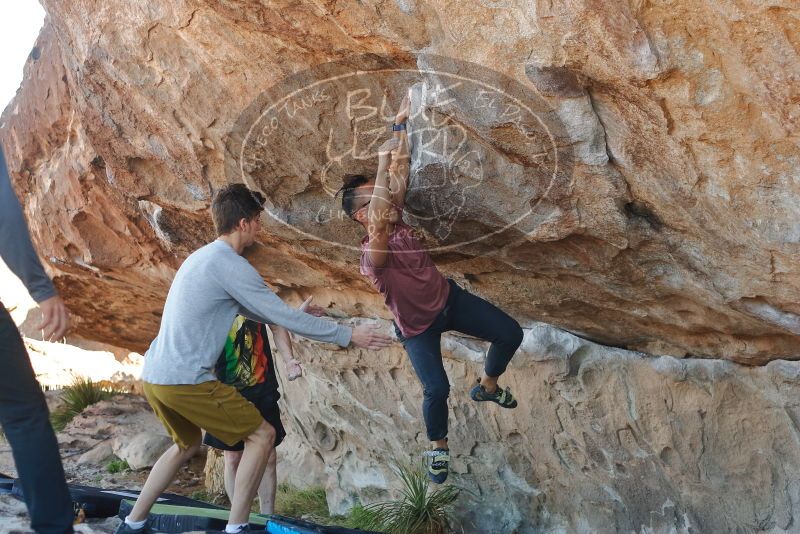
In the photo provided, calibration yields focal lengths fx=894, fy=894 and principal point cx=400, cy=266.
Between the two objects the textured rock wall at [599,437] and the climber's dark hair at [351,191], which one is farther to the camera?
the textured rock wall at [599,437]

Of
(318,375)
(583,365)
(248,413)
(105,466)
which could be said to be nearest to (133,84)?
(248,413)

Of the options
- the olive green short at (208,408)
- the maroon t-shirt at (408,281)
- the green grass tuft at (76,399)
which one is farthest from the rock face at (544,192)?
the green grass tuft at (76,399)

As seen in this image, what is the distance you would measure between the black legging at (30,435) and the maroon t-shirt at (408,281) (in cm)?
193

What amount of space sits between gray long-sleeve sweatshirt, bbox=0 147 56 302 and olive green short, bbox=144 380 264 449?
1.01m

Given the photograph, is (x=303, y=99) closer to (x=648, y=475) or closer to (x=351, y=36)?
(x=351, y=36)

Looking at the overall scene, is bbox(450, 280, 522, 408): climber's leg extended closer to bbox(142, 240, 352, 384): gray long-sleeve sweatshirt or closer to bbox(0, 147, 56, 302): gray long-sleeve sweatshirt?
bbox(142, 240, 352, 384): gray long-sleeve sweatshirt

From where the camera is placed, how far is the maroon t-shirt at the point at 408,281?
4.90m

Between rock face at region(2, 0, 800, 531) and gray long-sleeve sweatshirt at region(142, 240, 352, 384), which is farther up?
rock face at region(2, 0, 800, 531)

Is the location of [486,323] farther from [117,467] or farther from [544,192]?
[117,467]

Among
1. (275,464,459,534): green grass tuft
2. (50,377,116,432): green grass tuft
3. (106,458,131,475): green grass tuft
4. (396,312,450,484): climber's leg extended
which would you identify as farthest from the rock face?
(50,377,116,432): green grass tuft

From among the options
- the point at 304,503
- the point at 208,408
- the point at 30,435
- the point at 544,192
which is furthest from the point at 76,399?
the point at 544,192

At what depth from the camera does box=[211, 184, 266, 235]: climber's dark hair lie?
451cm

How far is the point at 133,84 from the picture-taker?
568 cm

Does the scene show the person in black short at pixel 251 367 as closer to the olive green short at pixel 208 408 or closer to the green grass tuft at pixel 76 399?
the olive green short at pixel 208 408
